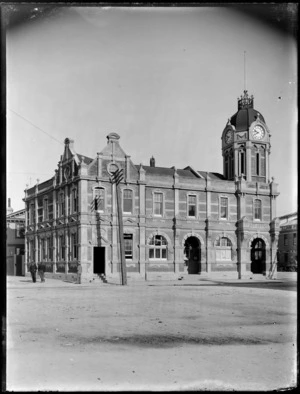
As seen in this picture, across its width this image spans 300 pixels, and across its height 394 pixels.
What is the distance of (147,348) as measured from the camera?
362 inches

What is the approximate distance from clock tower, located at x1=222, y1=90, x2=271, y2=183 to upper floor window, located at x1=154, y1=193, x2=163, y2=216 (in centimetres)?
628

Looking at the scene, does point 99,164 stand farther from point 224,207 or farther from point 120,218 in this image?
point 224,207

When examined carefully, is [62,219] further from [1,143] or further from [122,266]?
[1,143]

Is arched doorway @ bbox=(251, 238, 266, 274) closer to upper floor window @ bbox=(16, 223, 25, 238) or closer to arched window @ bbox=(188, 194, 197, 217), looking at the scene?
arched window @ bbox=(188, 194, 197, 217)

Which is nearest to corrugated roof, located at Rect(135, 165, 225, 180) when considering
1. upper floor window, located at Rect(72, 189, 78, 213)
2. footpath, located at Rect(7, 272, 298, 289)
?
footpath, located at Rect(7, 272, 298, 289)

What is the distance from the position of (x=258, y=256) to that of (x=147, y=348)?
27759 millimetres

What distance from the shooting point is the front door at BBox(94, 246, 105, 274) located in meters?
A: 30.2

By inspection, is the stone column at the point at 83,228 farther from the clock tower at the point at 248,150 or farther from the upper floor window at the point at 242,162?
the upper floor window at the point at 242,162

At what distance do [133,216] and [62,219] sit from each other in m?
6.07

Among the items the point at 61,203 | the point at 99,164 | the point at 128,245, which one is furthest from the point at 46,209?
the point at 128,245

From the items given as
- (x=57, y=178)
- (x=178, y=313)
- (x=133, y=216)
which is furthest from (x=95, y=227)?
(x=178, y=313)

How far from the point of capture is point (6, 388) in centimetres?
742

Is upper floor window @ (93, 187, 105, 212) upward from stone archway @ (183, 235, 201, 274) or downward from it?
upward

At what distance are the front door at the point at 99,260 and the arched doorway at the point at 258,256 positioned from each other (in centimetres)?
1262
